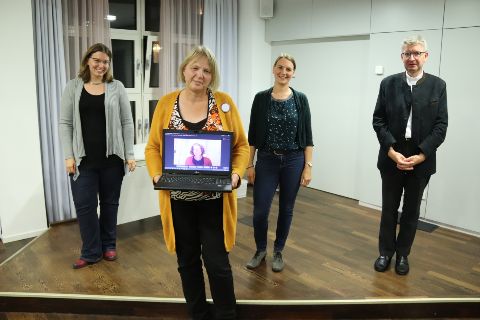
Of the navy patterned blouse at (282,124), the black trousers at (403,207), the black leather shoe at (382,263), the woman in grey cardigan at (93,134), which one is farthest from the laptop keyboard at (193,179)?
the black leather shoe at (382,263)

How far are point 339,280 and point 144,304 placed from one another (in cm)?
118

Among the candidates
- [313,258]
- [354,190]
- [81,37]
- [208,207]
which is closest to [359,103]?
[354,190]

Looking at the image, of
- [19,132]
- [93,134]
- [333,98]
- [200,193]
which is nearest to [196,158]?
[200,193]

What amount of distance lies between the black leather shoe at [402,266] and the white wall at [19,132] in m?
2.64

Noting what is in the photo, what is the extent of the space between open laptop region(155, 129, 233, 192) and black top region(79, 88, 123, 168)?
3.09 feet

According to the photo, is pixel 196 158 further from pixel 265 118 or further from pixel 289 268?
pixel 289 268

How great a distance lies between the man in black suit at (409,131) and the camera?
103 inches

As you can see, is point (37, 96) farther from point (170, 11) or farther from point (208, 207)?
point (208, 207)

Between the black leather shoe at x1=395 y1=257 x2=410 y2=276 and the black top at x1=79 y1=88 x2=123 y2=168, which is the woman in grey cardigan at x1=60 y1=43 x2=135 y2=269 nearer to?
the black top at x1=79 y1=88 x2=123 y2=168

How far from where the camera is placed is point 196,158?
2.02 meters

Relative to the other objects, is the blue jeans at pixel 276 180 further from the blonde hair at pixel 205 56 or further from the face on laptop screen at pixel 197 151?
the blonde hair at pixel 205 56

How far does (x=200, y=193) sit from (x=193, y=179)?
7 centimetres

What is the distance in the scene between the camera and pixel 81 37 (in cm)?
373

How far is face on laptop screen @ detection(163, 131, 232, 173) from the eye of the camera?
1.97 meters
